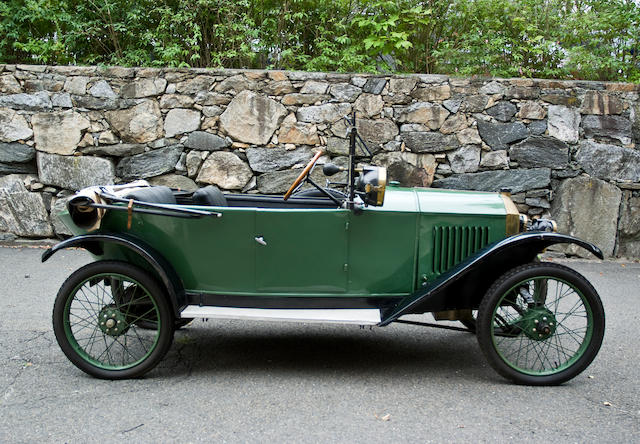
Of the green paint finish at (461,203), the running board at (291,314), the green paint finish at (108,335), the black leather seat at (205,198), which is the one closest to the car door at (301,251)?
the running board at (291,314)

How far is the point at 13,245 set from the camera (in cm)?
727

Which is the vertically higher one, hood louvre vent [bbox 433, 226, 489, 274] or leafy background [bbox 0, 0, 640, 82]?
leafy background [bbox 0, 0, 640, 82]

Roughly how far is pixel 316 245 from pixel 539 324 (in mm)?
1392

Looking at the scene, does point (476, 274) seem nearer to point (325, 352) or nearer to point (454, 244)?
point (454, 244)

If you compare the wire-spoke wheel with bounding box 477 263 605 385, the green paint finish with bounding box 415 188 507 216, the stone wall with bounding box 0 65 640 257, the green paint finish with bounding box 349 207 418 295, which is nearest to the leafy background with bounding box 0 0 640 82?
the stone wall with bounding box 0 65 640 257

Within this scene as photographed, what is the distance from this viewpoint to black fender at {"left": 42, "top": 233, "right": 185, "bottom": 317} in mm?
3418

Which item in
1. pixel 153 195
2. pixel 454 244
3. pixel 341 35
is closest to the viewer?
pixel 454 244

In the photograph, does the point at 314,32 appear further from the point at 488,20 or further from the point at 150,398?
the point at 150,398

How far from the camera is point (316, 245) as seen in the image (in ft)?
11.7

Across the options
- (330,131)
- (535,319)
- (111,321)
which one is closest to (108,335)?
(111,321)

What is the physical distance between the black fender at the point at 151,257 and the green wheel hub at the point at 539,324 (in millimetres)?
2032

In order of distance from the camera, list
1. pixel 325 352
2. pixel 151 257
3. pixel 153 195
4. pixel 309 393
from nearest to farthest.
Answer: pixel 309 393, pixel 151 257, pixel 153 195, pixel 325 352

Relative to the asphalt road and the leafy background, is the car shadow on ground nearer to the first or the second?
the asphalt road

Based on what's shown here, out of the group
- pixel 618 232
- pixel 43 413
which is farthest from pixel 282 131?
pixel 43 413
